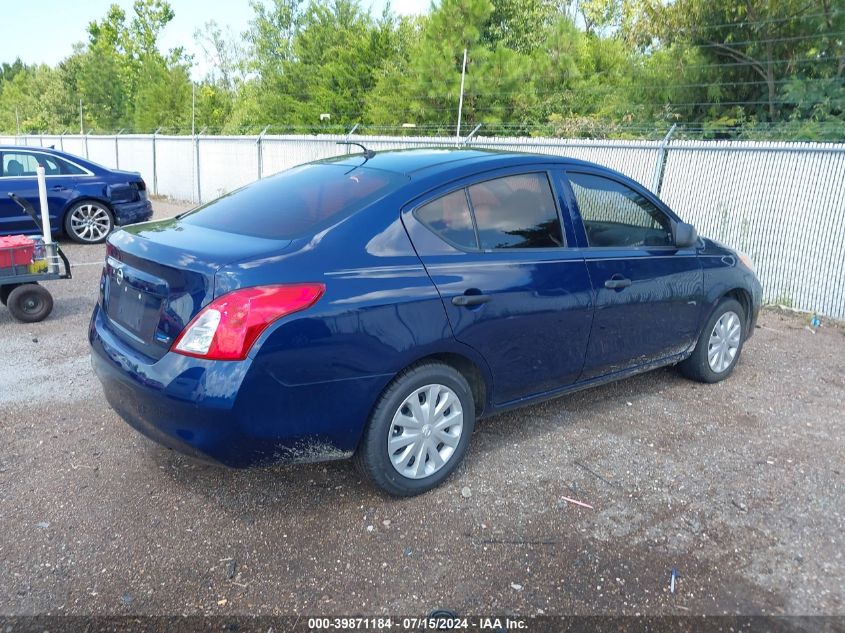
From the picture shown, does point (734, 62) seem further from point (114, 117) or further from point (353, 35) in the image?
point (114, 117)

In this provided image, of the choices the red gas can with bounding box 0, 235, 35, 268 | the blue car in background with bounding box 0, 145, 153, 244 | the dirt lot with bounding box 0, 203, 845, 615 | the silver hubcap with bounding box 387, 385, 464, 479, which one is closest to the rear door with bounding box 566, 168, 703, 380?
the dirt lot with bounding box 0, 203, 845, 615

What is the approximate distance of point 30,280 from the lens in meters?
6.37

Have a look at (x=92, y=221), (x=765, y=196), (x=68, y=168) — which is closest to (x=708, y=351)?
(x=765, y=196)

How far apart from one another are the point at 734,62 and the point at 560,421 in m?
13.7

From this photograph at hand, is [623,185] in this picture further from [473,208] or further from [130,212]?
[130,212]

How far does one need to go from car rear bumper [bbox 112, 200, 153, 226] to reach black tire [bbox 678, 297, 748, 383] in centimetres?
903

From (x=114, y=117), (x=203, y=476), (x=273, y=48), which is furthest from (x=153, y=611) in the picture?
(x=114, y=117)

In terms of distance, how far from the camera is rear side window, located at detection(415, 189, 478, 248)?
3453 millimetres

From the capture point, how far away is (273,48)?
44000 mm

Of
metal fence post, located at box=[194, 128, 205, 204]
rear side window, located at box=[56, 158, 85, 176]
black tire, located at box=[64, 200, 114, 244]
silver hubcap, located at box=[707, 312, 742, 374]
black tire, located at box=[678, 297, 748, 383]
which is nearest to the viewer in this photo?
black tire, located at box=[678, 297, 748, 383]

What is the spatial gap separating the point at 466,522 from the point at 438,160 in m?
1.91

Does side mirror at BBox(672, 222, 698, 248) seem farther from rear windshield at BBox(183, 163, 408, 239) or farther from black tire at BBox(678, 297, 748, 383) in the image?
rear windshield at BBox(183, 163, 408, 239)

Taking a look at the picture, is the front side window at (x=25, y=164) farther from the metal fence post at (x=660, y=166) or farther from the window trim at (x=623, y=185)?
the window trim at (x=623, y=185)

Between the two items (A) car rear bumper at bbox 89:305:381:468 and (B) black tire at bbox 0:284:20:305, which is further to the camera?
(B) black tire at bbox 0:284:20:305
